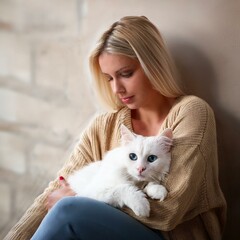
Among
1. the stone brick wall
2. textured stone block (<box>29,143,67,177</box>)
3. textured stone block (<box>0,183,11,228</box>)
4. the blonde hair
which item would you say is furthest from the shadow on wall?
textured stone block (<box>0,183,11,228</box>)

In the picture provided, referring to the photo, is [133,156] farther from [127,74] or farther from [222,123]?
[222,123]

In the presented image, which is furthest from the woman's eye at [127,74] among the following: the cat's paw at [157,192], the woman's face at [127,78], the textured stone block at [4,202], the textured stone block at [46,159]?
the textured stone block at [4,202]

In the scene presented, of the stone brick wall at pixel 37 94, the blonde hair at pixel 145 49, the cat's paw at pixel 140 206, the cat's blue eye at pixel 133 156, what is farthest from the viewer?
the stone brick wall at pixel 37 94

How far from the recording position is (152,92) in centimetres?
158

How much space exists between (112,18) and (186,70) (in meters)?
0.44

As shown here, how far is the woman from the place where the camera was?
3.92ft

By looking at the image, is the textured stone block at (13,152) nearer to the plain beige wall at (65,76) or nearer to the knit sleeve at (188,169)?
the plain beige wall at (65,76)

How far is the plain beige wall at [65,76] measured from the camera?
1.58 m

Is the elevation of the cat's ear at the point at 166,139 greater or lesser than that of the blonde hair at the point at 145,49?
lesser

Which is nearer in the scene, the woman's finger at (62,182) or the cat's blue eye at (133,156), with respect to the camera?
the cat's blue eye at (133,156)

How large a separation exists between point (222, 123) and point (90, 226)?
2.33 ft

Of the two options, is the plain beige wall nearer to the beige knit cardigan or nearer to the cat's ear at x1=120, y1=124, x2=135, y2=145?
the beige knit cardigan

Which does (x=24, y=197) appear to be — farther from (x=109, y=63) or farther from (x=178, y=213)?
(x=178, y=213)

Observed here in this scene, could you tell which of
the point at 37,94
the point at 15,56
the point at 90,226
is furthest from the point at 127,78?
the point at 15,56
